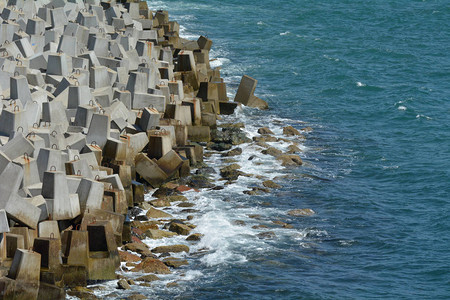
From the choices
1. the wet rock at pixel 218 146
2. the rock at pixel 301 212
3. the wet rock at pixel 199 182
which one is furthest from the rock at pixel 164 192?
the wet rock at pixel 218 146

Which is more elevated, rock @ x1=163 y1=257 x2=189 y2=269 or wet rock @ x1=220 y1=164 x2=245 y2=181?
wet rock @ x1=220 y1=164 x2=245 y2=181

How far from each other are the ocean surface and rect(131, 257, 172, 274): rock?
446 mm

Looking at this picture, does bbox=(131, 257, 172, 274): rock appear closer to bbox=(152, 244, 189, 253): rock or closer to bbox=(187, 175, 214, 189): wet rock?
bbox=(152, 244, 189, 253): rock

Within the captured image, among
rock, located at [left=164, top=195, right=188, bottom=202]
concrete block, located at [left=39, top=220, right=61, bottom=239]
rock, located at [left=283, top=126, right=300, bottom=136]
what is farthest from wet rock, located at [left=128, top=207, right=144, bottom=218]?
rock, located at [left=283, top=126, right=300, bottom=136]

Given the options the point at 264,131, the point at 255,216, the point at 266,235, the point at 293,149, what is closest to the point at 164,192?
the point at 255,216

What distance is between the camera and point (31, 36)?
34688mm

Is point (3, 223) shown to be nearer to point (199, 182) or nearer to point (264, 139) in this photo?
point (199, 182)

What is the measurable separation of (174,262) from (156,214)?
3.64m

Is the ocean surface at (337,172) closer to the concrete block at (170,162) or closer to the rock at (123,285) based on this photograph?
the rock at (123,285)

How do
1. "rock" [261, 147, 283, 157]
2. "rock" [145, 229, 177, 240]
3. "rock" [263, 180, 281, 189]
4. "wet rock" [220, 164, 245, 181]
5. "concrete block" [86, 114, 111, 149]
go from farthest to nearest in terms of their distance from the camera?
"rock" [261, 147, 283, 157]
"wet rock" [220, 164, 245, 181]
"rock" [263, 180, 281, 189]
"concrete block" [86, 114, 111, 149]
"rock" [145, 229, 177, 240]

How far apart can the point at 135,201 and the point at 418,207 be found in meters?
10.4

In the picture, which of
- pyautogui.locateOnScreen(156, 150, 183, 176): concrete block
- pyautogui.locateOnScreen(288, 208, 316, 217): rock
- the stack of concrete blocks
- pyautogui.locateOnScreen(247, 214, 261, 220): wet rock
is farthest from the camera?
pyautogui.locateOnScreen(156, 150, 183, 176): concrete block

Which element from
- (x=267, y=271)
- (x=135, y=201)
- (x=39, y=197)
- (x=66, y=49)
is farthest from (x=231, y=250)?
(x=66, y=49)

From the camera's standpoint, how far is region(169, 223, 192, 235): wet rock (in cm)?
2417
